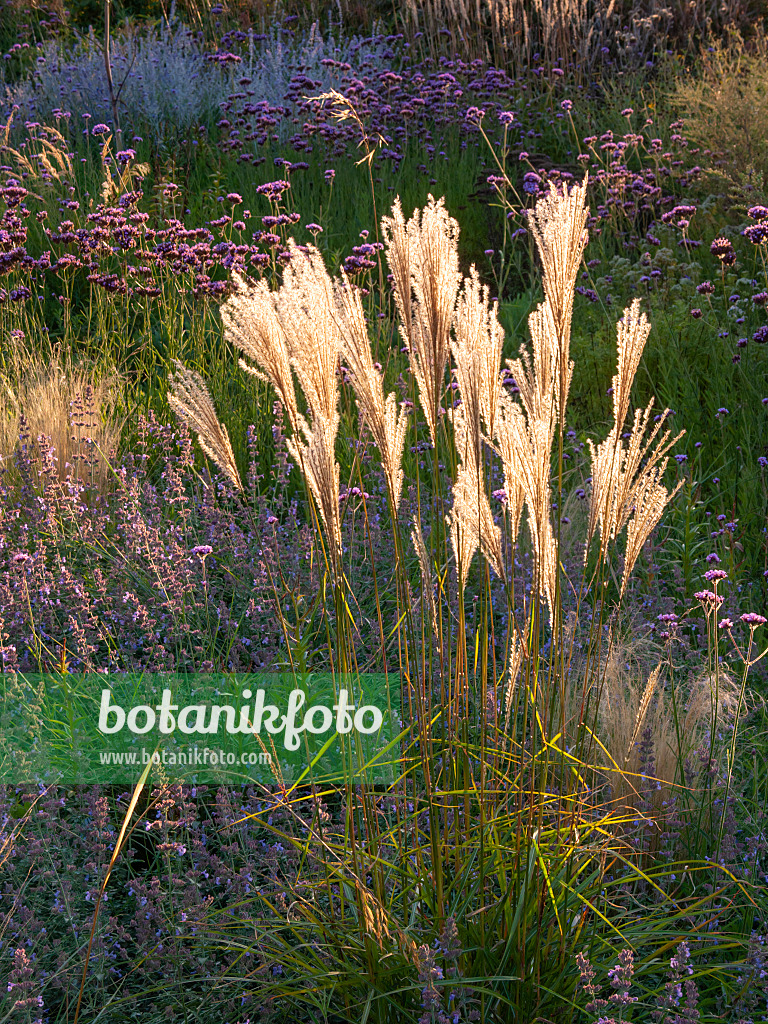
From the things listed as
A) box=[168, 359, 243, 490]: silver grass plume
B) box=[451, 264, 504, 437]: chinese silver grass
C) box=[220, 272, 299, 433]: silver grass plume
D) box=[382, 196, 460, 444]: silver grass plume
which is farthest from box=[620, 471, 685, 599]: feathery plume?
box=[168, 359, 243, 490]: silver grass plume

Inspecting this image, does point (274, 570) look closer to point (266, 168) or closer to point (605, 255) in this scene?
point (605, 255)

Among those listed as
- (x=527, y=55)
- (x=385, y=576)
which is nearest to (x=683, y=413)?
(x=385, y=576)

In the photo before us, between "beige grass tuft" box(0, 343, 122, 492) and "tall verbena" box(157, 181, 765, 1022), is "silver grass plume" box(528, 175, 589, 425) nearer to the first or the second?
"tall verbena" box(157, 181, 765, 1022)

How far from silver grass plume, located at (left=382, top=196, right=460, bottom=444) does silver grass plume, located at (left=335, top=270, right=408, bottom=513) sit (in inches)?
3.3

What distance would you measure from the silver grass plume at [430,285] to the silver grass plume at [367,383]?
0.27ft

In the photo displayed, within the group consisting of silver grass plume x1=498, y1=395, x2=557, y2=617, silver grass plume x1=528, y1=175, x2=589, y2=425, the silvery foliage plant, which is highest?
the silvery foliage plant

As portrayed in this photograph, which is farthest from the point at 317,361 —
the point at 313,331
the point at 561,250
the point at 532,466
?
the point at 561,250

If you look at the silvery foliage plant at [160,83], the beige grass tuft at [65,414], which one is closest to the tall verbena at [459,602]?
the beige grass tuft at [65,414]

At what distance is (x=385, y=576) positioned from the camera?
3842 millimetres

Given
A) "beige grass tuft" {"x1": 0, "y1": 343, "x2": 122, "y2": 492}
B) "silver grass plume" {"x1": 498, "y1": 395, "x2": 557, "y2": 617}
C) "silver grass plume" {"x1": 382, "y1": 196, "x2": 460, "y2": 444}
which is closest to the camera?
"silver grass plume" {"x1": 498, "y1": 395, "x2": 557, "y2": 617}

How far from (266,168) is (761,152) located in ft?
13.1

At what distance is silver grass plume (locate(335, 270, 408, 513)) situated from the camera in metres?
1.63

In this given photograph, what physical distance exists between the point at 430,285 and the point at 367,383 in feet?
0.72

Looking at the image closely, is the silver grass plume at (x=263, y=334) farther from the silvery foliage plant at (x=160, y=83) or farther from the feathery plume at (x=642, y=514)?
the silvery foliage plant at (x=160, y=83)
